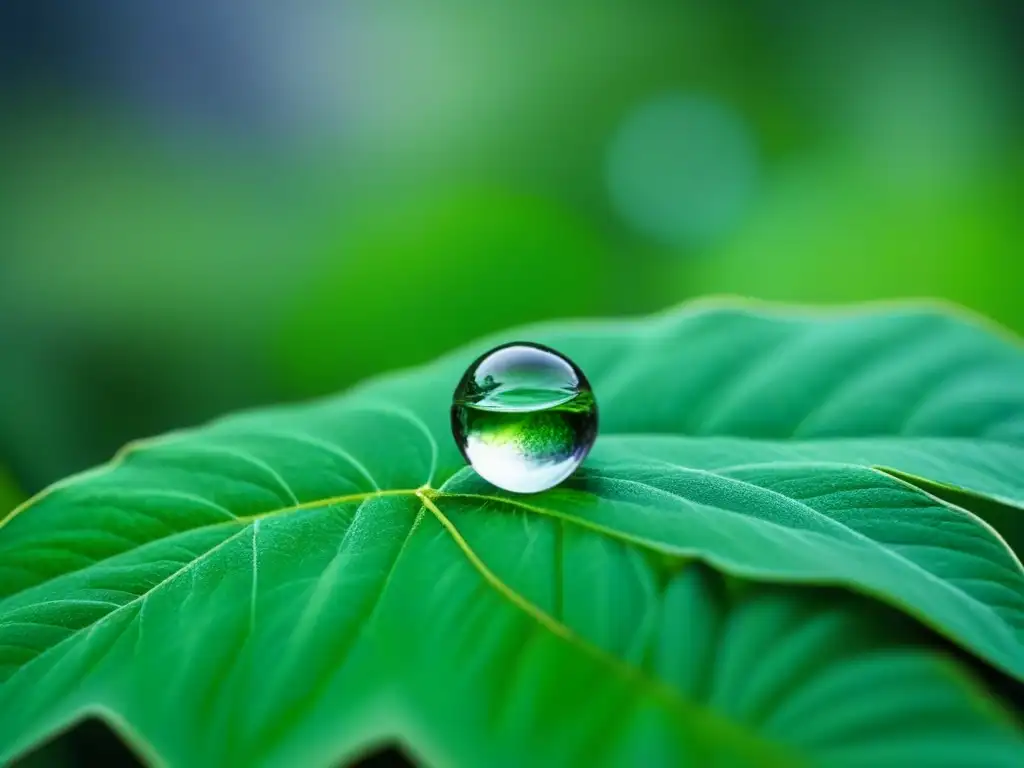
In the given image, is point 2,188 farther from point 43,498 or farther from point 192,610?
point 192,610

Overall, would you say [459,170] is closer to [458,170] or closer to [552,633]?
[458,170]

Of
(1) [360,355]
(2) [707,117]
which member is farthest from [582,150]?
(1) [360,355]

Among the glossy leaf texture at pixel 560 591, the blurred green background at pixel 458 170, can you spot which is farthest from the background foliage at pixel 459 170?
the glossy leaf texture at pixel 560 591

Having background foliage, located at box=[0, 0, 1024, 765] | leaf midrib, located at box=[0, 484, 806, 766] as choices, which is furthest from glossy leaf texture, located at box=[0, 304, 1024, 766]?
background foliage, located at box=[0, 0, 1024, 765]

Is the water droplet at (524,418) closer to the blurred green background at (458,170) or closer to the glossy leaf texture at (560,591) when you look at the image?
the glossy leaf texture at (560,591)

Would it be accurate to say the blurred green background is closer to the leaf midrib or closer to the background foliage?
the background foliage

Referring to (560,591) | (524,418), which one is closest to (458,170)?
(524,418)
